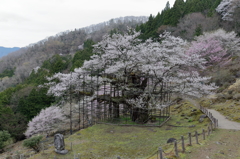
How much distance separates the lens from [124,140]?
12.0 metres

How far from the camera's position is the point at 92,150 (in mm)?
10523

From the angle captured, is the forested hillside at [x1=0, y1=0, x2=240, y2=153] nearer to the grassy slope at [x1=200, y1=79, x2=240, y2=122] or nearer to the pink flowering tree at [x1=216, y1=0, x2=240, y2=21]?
the pink flowering tree at [x1=216, y1=0, x2=240, y2=21]

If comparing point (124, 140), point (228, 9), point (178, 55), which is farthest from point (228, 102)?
point (228, 9)

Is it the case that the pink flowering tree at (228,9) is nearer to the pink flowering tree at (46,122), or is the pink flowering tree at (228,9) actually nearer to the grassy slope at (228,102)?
the grassy slope at (228,102)

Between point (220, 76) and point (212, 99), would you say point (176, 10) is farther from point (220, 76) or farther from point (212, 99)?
point (212, 99)

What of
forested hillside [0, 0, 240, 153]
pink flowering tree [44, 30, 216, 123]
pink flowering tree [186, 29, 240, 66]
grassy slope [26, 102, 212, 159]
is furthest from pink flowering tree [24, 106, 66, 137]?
pink flowering tree [186, 29, 240, 66]

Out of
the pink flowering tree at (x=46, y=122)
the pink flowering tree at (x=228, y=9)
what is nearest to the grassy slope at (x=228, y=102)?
the pink flowering tree at (x=228, y=9)

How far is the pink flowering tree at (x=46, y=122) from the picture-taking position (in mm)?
21234

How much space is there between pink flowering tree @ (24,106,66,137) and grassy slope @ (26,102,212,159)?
8.24m

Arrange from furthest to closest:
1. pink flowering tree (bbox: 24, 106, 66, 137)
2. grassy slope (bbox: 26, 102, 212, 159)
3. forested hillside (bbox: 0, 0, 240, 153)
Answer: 1. pink flowering tree (bbox: 24, 106, 66, 137)
2. forested hillside (bbox: 0, 0, 240, 153)
3. grassy slope (bbox: 26, 102, 212, 159)

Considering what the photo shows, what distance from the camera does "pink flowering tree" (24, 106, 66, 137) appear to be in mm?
21234

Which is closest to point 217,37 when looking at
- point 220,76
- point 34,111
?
point 220,76

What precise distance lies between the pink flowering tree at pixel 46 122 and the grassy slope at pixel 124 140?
8240mm

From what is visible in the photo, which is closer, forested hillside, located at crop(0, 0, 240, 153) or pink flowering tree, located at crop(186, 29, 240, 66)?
forested hillside, located at crop(0, 0, 240, 153)
